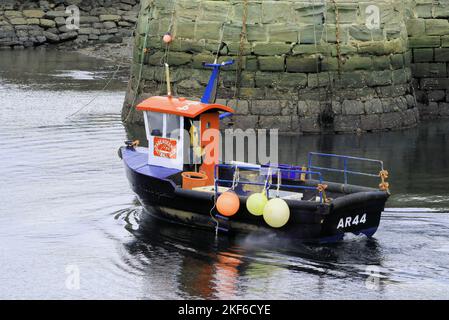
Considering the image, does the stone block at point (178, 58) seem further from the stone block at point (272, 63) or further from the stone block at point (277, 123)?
the stone block at point (277, 123)

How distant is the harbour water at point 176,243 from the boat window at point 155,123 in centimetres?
161

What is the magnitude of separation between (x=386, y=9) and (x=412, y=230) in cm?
1044

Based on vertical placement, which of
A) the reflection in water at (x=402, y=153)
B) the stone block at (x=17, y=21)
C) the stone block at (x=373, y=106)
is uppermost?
the stone block at (x=17, y=21)

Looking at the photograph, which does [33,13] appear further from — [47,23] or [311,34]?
[311,34]

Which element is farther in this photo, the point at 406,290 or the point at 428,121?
the point at 428,121

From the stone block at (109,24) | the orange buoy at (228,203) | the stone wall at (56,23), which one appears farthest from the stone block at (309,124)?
the stone block at (109,24)

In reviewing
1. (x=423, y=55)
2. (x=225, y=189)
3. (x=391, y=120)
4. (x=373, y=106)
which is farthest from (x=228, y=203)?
(x=423, y=55)

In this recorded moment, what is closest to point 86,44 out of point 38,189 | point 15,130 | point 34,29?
point 34,29

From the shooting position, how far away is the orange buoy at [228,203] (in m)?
20.4

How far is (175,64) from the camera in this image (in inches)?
1215

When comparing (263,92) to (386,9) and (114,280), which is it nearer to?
(386,9)

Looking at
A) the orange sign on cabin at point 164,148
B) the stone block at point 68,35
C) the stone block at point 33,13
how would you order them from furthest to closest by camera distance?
the stone block at point 68,35, the stone block at point 33,13, the orange sign on cabin at point 164,148

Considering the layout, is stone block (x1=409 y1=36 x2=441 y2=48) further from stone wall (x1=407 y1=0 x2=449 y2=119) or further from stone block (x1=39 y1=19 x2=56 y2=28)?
stone block (x1=39 y1=19 x2=56 y2=28)

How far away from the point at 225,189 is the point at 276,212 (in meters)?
1.97
